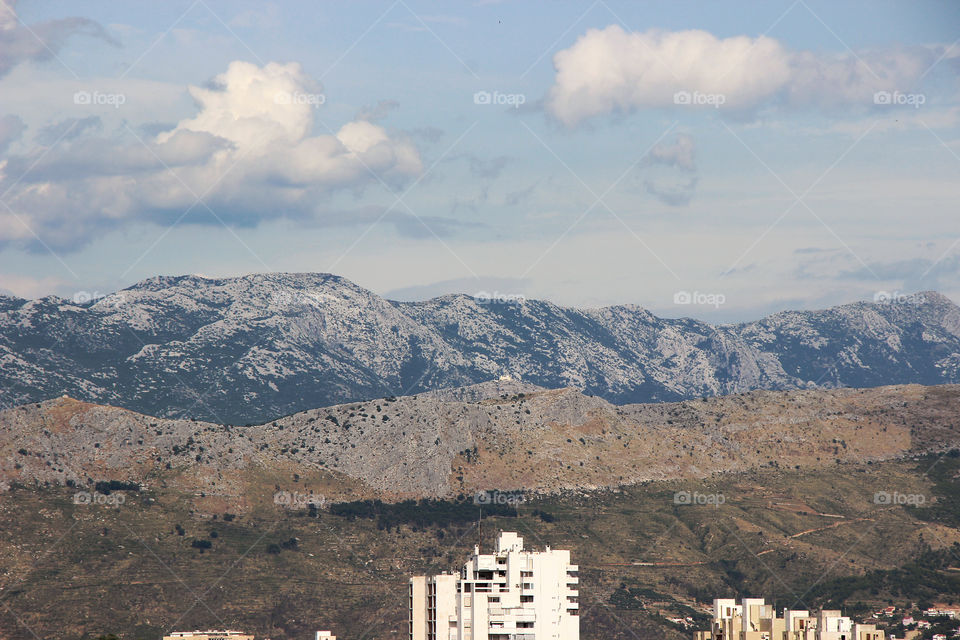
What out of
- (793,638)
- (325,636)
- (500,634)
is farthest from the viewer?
(325,636)

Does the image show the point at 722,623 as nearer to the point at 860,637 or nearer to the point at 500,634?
the point at 860,637

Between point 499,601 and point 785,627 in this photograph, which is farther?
point 785,627

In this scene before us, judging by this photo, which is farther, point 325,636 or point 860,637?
point 325,636

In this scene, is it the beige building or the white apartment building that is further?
the beige building

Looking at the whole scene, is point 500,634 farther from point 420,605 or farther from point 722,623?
point 722,623

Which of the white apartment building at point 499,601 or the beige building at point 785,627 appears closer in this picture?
the white apartment building at point 499,601

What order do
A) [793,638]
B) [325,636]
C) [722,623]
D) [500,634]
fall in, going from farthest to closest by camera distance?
[325,636]
[722,623]
[793,638]
[500,634]

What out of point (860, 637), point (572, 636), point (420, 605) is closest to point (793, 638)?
point (860, 637)

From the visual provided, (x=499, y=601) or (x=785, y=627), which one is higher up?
(x=499, y=601)
